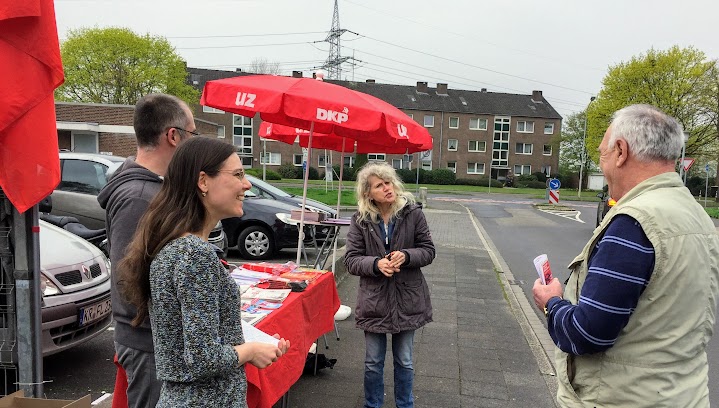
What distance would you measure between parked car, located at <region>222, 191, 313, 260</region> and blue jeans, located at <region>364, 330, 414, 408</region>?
593 centimetres

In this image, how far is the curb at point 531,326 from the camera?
488 cm

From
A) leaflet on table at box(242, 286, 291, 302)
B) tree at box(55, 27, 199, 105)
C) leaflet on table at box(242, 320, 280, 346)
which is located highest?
tree at box(55, 27, 199, 105)

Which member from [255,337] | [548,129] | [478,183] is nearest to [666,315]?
[255,337]

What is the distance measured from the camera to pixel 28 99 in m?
2.04

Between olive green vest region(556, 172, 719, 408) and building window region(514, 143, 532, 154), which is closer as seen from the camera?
olive green vest region(556, 172, 719, 408)

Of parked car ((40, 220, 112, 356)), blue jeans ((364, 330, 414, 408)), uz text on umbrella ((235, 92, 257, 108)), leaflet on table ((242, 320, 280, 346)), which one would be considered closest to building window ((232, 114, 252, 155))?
parked car ((40, 220, 112, 356))

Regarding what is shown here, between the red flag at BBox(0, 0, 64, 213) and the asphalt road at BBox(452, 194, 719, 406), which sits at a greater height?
the red flag at BBox(0, 0, 64, 213)

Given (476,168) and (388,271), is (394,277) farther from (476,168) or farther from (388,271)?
(476,168)

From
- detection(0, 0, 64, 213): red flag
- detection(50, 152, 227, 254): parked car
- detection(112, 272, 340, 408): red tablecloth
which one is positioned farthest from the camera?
detection(50, 152, 227, 254): parked car

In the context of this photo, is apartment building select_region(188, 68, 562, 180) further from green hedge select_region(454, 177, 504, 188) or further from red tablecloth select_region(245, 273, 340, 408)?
red tablecloth select_region(245, 273, 340, 408)

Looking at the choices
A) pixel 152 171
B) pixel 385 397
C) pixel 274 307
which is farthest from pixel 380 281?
pixel 152 171

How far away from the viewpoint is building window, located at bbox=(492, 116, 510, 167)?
213 feet

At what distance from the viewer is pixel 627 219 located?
1.75m

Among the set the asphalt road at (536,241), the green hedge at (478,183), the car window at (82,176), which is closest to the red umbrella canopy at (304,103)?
the asphalt road at (536,241)
